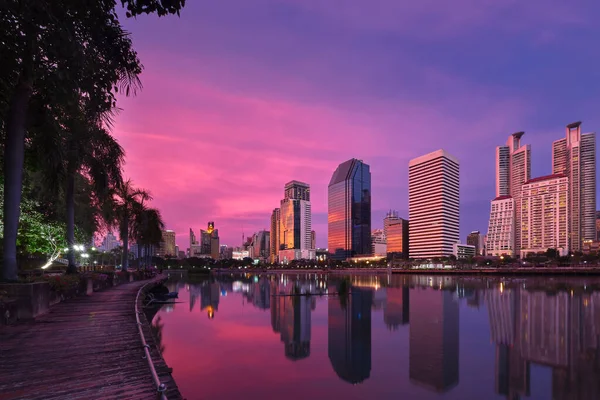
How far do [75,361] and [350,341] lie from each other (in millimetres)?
24127

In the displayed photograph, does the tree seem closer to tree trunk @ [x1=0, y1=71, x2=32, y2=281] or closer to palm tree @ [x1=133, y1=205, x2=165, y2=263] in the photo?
tree trunk @ [x1=0, y1=71, x2=32, y2=281]

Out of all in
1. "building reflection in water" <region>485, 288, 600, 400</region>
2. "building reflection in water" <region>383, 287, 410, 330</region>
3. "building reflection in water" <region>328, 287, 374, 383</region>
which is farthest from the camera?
"building reflection in water" <region>383, 287, 410, 330</region>

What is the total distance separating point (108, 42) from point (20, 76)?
4117mm

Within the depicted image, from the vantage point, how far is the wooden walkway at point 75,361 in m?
8.76

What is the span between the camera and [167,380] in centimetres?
963

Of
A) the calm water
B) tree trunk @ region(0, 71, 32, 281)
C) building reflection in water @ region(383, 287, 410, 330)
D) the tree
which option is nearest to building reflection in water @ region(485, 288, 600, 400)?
the calm water

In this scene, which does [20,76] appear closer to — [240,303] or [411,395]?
[411,395]

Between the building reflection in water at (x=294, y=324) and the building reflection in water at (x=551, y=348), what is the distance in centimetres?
1292

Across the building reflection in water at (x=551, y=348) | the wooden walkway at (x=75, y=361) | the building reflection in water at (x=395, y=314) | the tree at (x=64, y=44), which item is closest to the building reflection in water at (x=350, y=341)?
the building reflection in water at (x=395, y=314)

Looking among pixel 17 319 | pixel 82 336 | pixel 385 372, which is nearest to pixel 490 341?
pixel 385 372

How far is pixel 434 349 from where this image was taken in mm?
28875

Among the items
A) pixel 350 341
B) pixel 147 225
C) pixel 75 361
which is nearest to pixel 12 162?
pixel 75 361

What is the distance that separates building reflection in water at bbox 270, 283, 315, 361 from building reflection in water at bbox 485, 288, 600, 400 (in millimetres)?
12924

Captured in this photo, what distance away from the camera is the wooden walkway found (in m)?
8.76
